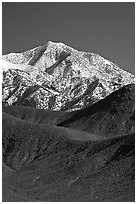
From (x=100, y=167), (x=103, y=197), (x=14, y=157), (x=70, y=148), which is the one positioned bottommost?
(x=14, y=157)

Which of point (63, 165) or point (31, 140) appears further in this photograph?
point (31, 140)

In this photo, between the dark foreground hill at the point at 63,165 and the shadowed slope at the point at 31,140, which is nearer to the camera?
the dark foreground hill at the point at 63,165

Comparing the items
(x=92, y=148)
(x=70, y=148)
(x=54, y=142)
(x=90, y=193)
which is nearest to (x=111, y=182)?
(x=90, y=193)

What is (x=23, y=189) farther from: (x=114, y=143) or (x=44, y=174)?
(x=114, y=143)

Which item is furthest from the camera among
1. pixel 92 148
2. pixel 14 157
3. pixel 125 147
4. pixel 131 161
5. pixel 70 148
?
pixel 14 157

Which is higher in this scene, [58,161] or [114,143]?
[114,143]

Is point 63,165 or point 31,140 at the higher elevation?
point 63,165

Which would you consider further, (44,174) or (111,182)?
(44,174)

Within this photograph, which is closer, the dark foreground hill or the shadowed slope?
the dark foreground hill
